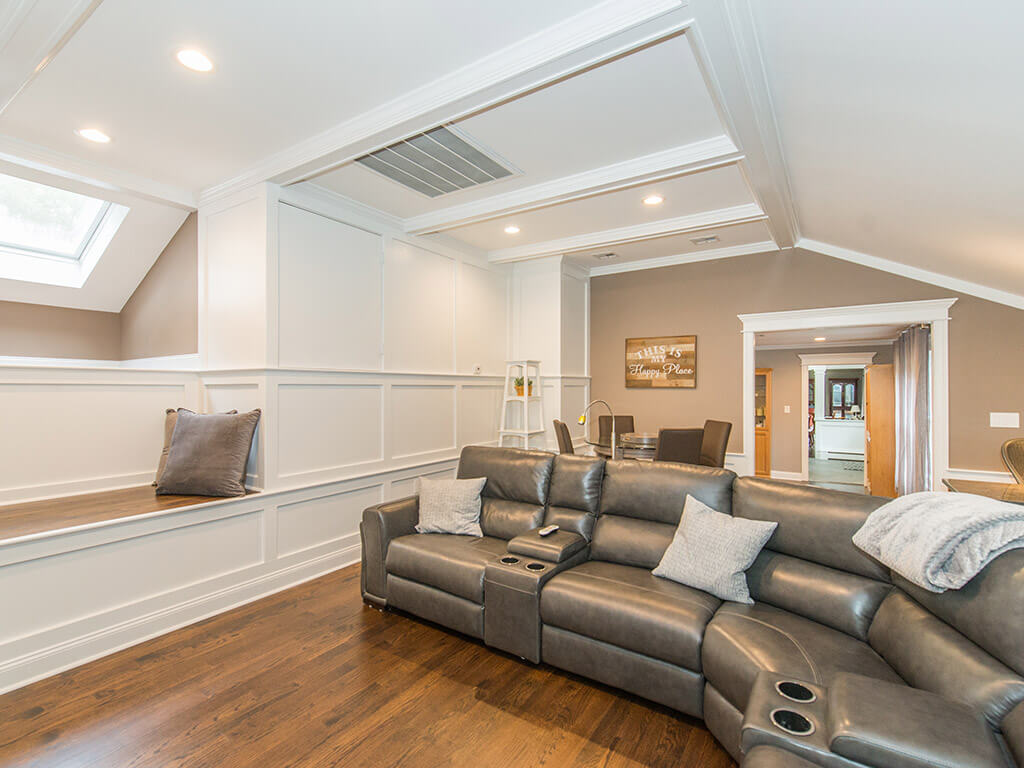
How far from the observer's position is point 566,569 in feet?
8.74

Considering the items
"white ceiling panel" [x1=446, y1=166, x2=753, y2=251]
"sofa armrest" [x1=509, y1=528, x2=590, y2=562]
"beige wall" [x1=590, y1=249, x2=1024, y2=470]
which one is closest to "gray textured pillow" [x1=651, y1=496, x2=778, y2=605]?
"sofa armrest" [x1=509, y1=528, x2=590, y2=562]

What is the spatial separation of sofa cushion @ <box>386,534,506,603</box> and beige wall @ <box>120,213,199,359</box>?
8.19 ft

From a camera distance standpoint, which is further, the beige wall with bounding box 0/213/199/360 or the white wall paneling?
the beige wall with bounding box 0/213/199/360

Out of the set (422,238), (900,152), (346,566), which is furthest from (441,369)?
(900,152)

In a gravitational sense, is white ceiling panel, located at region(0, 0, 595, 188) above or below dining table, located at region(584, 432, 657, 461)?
above

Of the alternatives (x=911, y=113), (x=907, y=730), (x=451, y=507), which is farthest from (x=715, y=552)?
(x=911, y=113)

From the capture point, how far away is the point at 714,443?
4562mm

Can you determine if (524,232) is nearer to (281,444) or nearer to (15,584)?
(281,444)

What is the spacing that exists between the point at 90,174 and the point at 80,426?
1704 mm

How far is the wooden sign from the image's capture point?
220 inches

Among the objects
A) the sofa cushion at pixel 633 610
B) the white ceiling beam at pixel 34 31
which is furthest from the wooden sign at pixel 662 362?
the white ceiling beam at pixel 34 31

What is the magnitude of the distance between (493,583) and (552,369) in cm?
337

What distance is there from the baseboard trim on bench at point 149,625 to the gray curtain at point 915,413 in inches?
211

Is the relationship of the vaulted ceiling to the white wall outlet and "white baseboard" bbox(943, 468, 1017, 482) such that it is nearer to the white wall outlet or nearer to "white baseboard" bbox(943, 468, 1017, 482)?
the white wall outlet
